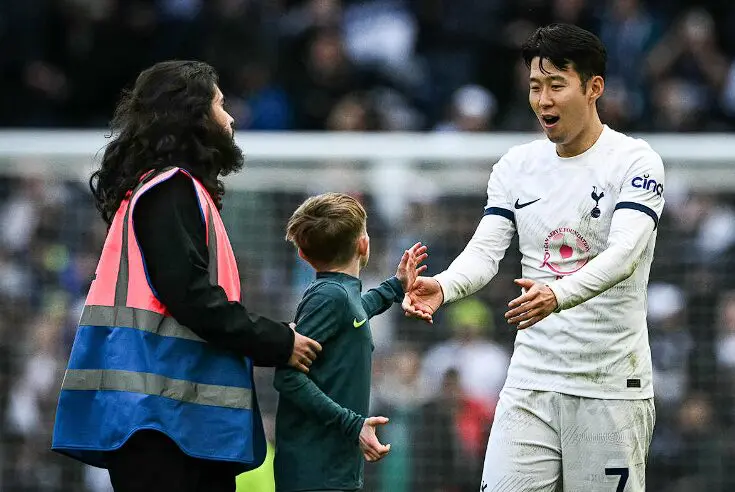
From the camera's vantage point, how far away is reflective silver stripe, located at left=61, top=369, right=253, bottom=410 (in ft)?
14.5

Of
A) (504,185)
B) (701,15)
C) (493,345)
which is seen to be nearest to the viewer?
(504,185)

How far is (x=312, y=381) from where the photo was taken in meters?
4.70

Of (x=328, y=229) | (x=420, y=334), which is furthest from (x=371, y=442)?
(x=420, y=334)

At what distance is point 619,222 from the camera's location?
15.5 ft

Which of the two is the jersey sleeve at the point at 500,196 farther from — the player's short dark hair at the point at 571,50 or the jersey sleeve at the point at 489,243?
the player's short dark hair at the point at 571,50

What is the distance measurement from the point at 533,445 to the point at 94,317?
159 cm

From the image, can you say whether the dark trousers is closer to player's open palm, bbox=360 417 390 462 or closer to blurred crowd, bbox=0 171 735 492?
player's open palm, bbox=360 417 390 462

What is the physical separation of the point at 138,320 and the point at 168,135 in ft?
2.07

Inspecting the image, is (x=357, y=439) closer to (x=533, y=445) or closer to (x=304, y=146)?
(x=533, y=445)

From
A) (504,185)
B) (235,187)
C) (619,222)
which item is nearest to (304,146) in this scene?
(235,187)

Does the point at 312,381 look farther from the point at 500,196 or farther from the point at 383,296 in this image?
the point at 500,196

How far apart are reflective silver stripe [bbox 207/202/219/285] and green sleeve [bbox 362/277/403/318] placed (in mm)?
631

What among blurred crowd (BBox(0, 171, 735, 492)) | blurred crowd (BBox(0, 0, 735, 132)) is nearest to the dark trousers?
blurred crowd (BBox(0, 171, 735, 492))

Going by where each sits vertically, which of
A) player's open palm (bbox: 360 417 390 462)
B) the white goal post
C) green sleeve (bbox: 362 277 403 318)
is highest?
the white goal post
